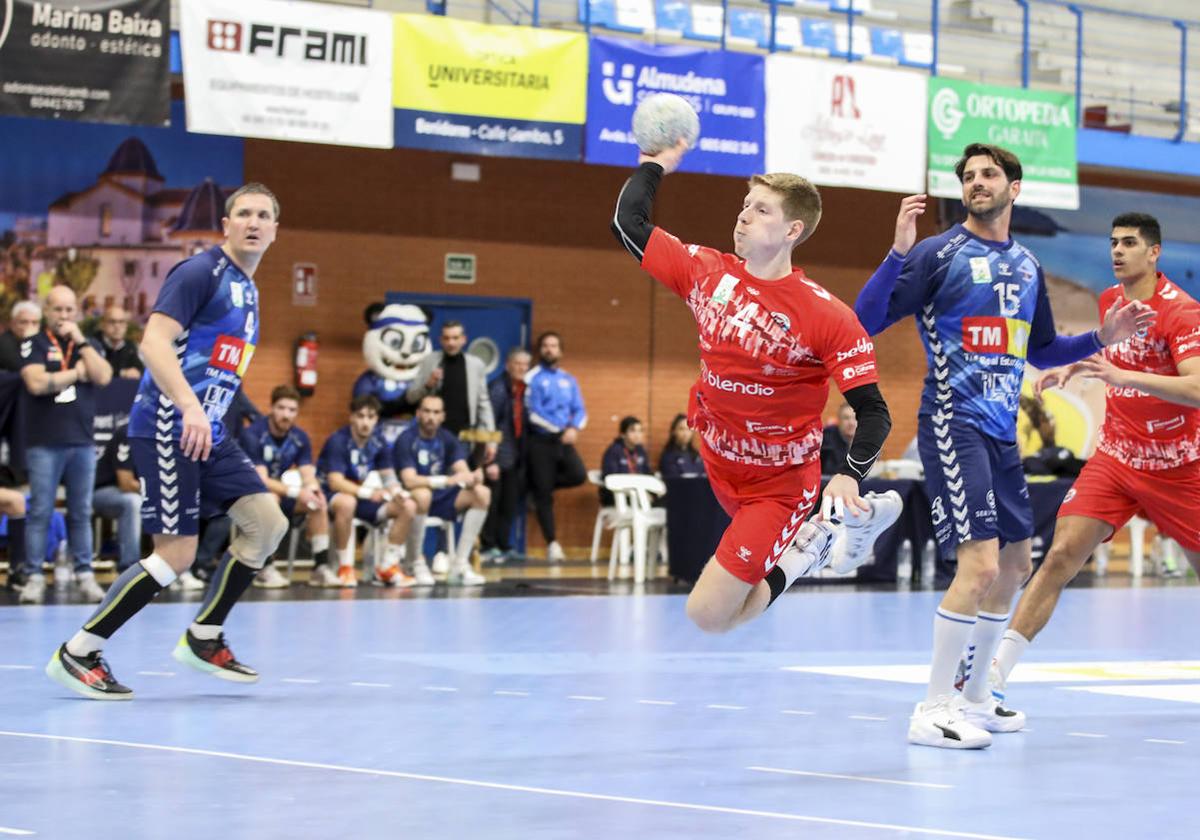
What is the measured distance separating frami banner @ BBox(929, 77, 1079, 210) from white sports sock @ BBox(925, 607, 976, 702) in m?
11.3

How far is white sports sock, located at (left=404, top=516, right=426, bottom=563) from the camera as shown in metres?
14.1

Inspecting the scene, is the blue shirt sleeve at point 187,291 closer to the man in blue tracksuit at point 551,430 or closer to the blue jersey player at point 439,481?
the blue jersey player at point 439,481

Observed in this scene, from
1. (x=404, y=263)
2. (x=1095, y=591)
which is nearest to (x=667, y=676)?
(x=1095, y=591)

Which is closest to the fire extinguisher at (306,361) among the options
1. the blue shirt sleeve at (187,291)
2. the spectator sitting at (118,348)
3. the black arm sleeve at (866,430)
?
the spectator sitting at (118,348)

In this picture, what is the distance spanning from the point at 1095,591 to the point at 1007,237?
8.97 m

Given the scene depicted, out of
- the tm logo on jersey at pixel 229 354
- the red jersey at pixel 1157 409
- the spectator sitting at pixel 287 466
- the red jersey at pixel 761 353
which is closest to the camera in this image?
the red jersey at pixel 761 353

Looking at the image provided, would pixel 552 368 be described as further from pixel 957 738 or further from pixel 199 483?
pixel 957 738

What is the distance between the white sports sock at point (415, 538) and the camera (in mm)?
14102

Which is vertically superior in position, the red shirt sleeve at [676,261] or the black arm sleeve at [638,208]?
the black arm sleeve at [638,208]

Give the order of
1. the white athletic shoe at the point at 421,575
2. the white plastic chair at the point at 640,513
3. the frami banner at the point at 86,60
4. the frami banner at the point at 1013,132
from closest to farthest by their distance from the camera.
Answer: the frami banner at the point at 86,60 → the white athletic shoe at the point at 421,575 → the white plastic chair at the point at 640,513 → the frami banner at the point at 1013,132

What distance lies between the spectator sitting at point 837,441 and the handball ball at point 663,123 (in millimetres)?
10627

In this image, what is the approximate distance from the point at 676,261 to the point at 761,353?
502mm

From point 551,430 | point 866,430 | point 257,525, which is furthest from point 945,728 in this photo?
point 551,430

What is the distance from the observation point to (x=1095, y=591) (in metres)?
14.9
